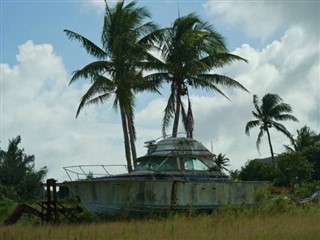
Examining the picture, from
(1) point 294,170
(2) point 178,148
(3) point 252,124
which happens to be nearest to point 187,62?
(2) point 178,148

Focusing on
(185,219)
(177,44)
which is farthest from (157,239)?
(177,44)

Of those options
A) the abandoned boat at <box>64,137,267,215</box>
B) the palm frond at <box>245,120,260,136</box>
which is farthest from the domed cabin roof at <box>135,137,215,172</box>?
the palm frond at <box>245,120,260,136</box>

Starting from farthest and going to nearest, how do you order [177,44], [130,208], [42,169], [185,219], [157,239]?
[42,169]
[177,44]
[130,208]
[185,219]
[157,239]

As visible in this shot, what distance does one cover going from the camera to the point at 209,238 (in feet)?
40.4

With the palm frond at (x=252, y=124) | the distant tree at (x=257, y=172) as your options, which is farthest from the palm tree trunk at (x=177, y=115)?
the palm frond at (x=252, y=124)

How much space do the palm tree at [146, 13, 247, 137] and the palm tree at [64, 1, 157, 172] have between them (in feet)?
2.93

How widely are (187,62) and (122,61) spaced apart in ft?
11.2

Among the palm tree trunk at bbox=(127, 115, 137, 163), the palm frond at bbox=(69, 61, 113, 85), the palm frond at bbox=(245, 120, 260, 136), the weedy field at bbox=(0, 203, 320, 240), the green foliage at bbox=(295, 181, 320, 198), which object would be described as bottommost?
the weedy field at bbox=(0, 203, 320, 240)

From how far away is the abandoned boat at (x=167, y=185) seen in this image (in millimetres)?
18859

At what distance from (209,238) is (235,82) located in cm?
1763

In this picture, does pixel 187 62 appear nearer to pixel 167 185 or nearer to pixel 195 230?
pixel 167 185

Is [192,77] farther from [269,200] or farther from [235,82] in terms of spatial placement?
[269,200]

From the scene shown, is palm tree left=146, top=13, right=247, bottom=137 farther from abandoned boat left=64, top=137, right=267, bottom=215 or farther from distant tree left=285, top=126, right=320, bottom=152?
distant tree left=285, top=126, right=320, bottom=152

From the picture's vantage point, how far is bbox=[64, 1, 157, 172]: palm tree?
86.3 feet
